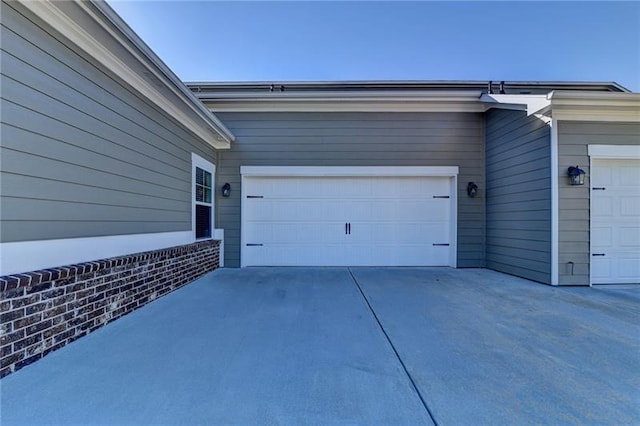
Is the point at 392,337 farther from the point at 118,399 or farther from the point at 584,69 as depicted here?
the point at 584,69

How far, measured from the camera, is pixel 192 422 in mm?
1605

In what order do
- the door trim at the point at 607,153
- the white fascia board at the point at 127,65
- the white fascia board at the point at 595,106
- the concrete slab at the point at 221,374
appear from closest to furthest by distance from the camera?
the concrete slab at the point at 221,374
the white fascia board at the point at 127,65
the white fascia board at the point at 595,106
the door trim at the point at 607,153

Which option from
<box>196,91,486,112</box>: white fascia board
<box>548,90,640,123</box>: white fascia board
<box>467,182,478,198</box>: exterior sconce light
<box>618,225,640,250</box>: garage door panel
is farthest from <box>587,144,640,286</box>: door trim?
<box>196,91,486,112</box>: white fascia board

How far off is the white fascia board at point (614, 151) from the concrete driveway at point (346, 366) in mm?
2351

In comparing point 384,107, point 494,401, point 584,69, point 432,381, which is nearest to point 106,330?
point 432,381

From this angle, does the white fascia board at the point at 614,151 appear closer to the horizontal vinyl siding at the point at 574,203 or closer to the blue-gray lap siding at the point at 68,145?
the horizontal vinyl siding at the point at 574,203

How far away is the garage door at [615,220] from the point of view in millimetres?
4789

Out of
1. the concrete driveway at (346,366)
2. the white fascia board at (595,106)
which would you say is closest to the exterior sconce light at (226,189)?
the concrete driveway at (346,366)

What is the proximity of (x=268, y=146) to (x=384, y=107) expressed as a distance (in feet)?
8.84

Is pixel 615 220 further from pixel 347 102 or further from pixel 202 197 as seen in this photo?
pixel 202 197

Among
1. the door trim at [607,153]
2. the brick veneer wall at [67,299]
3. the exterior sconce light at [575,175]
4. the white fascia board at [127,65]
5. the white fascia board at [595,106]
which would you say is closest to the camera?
the brick veneer wall at [67,299]

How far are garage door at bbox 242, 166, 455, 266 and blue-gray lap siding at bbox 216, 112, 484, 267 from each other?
30cm

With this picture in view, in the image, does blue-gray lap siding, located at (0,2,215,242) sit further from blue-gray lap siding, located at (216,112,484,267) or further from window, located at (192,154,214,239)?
blue-gray lap siding, located at (216,112,484,267)

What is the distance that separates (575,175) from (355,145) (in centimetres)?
386
